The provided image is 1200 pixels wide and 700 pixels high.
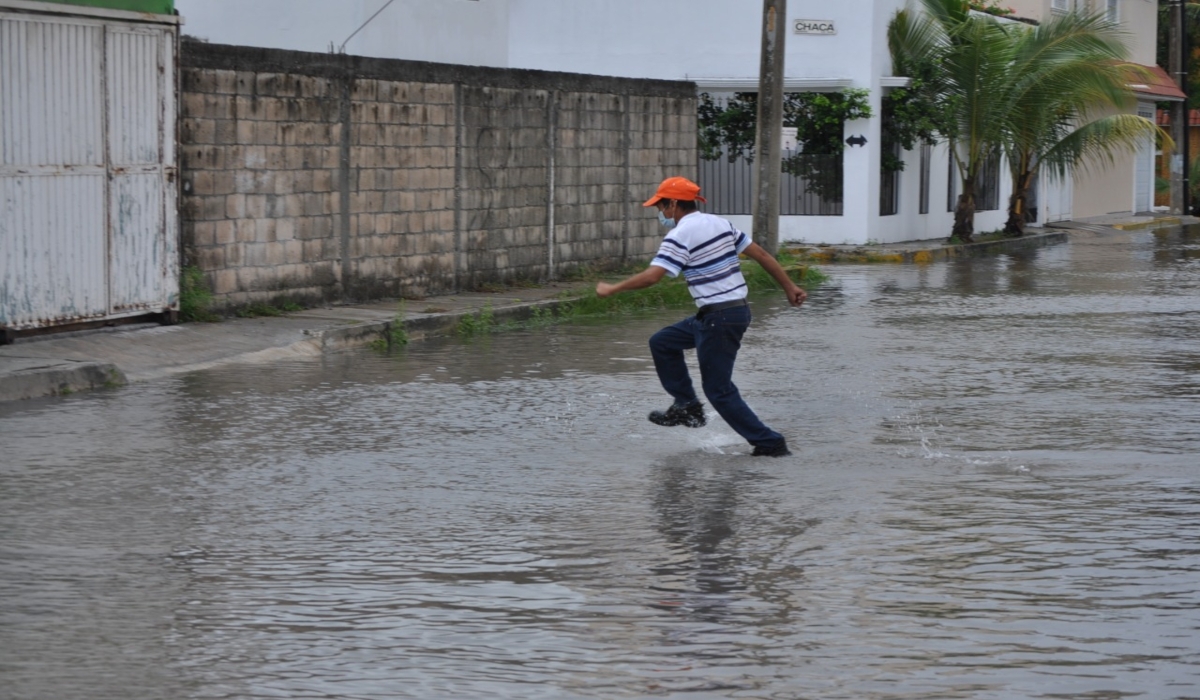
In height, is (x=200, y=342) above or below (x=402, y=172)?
below

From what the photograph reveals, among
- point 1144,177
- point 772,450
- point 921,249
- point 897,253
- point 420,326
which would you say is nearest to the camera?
point 772,450

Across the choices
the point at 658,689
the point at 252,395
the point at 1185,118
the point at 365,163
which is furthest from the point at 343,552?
the point at 1185,118

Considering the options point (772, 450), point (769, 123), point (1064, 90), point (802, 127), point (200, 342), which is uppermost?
point (1064, 90)

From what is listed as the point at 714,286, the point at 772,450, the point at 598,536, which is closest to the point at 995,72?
the point at 714,286

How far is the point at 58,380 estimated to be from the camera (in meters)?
12.0

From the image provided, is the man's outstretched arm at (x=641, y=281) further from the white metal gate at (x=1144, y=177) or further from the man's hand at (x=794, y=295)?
the white metal gate at (x=1144, y=177)

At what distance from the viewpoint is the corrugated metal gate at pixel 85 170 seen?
13641 millimetres

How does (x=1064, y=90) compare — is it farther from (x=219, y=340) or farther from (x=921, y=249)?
(x=219, y=340)

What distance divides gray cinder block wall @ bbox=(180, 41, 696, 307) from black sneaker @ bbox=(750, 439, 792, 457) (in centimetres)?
746

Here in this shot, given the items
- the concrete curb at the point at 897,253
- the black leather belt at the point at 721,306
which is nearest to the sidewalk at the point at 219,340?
the black leather belt at the point at 721,306

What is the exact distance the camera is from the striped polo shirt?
32.2 feet

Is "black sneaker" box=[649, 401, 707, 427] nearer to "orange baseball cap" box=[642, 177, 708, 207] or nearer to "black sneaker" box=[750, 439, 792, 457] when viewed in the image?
"black sneaker" box=[750, 439, 792, 457]

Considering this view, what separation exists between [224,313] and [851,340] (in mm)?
5568

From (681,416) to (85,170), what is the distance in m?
6.19
